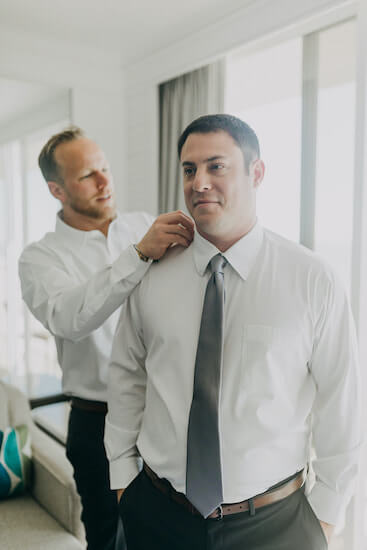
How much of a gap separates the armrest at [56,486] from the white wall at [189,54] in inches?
68.1

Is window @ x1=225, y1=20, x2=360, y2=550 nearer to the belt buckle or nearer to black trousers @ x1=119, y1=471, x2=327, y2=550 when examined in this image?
black trousers @ x1=119, y1=471, x2=327, y2=550

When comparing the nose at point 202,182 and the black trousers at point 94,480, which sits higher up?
the nose at point 202,182

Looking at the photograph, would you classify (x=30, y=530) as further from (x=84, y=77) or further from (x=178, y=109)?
(x=84, y=77)

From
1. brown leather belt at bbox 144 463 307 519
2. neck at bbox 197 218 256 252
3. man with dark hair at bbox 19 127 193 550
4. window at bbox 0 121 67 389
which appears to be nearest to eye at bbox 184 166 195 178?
neck at bbox 197 218 256 252

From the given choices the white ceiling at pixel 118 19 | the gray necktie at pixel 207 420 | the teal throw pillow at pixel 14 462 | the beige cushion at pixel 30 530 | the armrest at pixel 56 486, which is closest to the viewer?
the gray necktie at pixel 207 420

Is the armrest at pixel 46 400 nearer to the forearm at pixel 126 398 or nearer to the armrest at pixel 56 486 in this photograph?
the armrest at pixel 56 486

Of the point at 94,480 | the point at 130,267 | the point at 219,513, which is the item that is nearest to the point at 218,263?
the point at 130,267

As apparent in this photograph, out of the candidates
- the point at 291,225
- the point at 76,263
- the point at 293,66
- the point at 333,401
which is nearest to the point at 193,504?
the point at 333,401

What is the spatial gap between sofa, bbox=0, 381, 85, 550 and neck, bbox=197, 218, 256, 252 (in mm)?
1364

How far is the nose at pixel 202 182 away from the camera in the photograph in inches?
48.6

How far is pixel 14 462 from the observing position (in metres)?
2.28

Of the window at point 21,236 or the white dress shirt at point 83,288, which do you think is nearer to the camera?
the white dress shirt at point 83,288

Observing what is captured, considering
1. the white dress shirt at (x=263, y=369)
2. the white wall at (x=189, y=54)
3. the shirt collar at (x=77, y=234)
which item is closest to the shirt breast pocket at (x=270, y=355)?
the white dress shirt at (x=263, y=369)

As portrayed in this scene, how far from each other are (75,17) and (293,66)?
4.07 ft
